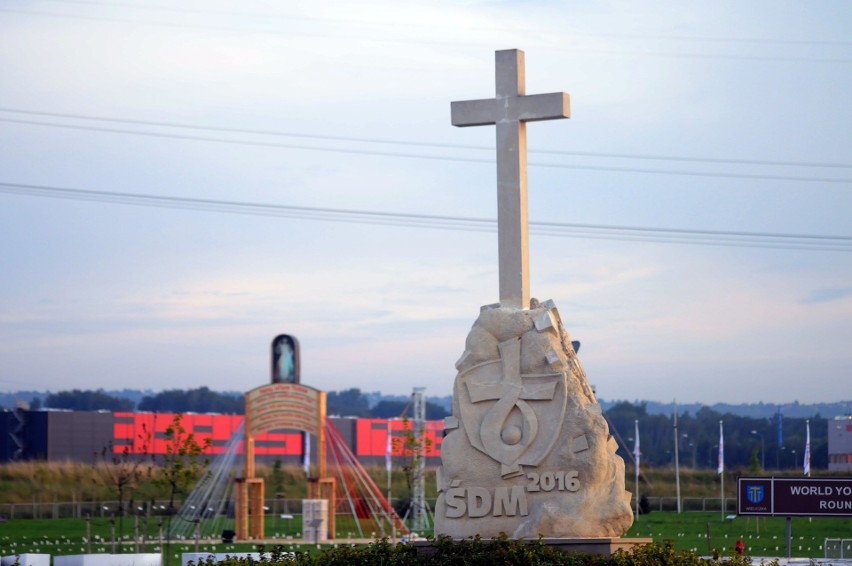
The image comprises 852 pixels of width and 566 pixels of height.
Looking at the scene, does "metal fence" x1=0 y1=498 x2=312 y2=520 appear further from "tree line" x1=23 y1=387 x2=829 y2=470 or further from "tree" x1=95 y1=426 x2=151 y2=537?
"tree line" x1=23 y1=387 x2=829 y2=470

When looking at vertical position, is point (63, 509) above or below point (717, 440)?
below

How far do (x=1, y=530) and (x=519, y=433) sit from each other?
3116 cm

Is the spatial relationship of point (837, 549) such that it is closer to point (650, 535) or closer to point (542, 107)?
point (650, 535)

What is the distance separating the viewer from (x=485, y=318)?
18.4 metres

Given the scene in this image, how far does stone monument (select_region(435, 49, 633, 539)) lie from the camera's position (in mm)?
17547

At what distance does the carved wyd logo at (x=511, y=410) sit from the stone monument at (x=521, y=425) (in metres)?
0.01

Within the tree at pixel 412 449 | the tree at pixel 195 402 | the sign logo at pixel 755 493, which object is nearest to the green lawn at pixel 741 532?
the sign logo at pixel 755 493

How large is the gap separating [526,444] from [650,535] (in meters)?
24.2

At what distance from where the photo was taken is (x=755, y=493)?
94.1ft

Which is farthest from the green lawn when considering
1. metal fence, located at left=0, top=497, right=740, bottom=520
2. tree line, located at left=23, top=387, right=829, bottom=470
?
tree line, located at left=23, top=387, right=829, bottom=470

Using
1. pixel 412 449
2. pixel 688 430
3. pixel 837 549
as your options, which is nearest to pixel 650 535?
pixel 412 449

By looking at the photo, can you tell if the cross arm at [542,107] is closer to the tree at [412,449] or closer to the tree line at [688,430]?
the tree at [412,449]

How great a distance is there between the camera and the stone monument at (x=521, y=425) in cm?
1755

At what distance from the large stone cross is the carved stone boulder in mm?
541
